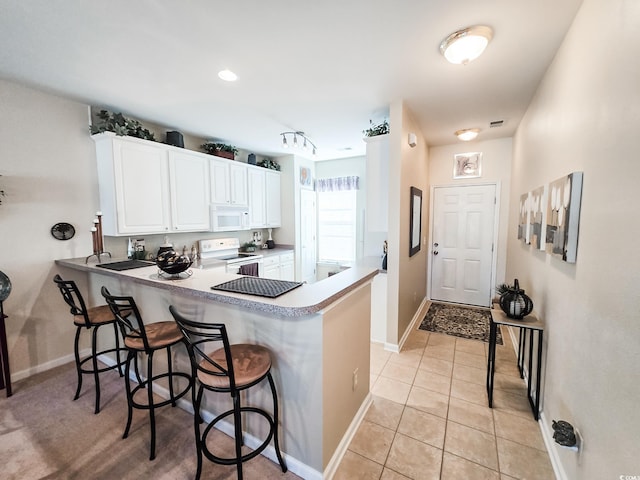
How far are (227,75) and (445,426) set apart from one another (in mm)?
3139

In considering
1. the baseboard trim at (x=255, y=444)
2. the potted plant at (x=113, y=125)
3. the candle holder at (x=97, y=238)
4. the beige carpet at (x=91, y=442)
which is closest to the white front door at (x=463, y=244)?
the baseboard trim at (x=255, y=444)

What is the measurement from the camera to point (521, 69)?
207 centimetres

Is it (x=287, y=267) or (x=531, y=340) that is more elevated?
(x=287, y=267)

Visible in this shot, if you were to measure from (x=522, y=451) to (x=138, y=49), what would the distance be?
12.0 feet

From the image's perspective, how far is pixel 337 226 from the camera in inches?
209

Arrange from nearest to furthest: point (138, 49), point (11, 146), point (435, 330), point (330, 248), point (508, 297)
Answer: point (138, 49)
point (508, 297)
point (11, 146)
point (435, 330)
point (330, 248)

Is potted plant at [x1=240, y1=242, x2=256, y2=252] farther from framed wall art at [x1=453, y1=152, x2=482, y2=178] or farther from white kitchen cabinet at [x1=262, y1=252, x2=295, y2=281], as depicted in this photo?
framed wall art at [x1=453, y1=152, x2=482, y2=178]

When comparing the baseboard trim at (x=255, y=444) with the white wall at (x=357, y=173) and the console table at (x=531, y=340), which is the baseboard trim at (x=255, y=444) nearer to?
the console table at (x=531, y=340)

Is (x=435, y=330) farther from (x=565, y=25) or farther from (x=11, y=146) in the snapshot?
(x=11, y=146)

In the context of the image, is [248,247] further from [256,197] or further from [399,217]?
[399,217]

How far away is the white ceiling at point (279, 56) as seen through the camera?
4.83ft

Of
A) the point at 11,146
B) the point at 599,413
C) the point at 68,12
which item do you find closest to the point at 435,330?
the point at 599,413

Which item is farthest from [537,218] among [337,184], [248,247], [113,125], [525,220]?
[113,125]

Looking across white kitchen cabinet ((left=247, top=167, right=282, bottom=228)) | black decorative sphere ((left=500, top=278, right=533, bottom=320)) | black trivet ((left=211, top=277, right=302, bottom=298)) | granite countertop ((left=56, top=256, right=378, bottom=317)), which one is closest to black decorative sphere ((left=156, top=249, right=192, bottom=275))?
granite countertop ((left=56, top=256, right=378, bottom=317))
